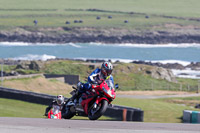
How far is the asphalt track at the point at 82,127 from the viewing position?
477 inches

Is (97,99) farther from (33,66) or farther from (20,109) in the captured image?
(33,66)

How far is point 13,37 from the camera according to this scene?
7623 inches

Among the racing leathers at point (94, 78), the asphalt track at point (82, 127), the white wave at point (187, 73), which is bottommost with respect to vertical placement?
the asphalt track at point (82, 127)

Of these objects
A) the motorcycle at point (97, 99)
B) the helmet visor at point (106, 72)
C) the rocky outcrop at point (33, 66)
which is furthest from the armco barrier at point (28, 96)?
the rocky outcrop at point (33, 66)

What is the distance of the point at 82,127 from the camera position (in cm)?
1271

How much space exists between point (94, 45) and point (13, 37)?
2834 centimetres

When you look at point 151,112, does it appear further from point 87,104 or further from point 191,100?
point 191,100

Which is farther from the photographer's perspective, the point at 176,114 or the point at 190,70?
the point at 190,70

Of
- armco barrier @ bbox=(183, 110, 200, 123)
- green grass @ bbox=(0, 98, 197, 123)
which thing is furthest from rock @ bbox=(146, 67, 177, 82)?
armco barrier @ bbox=(183, 110, 200, 123)

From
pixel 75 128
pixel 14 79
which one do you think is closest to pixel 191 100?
pixel 14 79

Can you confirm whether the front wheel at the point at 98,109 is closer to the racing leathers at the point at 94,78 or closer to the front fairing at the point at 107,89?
the front fairing at the point at 107,89

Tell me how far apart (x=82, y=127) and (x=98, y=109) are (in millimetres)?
3027

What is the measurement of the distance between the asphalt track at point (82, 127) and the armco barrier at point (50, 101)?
11.9 metres

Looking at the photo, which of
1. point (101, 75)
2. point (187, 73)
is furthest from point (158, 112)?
point (187, 73)
